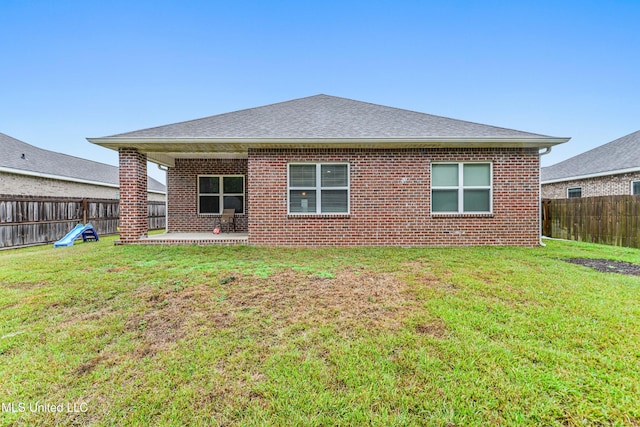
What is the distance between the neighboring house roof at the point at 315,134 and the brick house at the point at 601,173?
792cm

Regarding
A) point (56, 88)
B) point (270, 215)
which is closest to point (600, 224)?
point (270, 215)

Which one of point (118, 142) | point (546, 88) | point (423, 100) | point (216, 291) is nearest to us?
point (216, 291)

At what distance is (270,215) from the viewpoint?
8375 millimetres

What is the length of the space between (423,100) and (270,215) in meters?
19.8

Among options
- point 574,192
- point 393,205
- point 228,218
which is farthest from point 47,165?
point 574,192

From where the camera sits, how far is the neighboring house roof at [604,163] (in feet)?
40.9

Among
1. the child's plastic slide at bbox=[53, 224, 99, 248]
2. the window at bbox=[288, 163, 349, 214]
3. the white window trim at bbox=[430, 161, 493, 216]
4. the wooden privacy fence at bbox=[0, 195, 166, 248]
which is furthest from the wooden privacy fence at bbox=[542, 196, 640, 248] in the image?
the wooden privacy fence at bbox=[0, 195, 166, 248]

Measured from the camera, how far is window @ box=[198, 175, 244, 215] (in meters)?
11.3

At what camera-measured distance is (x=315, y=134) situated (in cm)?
797

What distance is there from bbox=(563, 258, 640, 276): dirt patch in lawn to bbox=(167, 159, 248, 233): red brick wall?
10.0 metres

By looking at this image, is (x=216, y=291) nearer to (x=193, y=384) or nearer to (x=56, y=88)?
(x=193, y=384)

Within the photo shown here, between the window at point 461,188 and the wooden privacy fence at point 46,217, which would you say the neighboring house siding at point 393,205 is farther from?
the wooden privacy fence at point 46,217

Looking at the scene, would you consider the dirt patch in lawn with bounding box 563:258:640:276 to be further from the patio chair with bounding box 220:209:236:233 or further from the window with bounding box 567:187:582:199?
the window with bounding box 567:187:582:199

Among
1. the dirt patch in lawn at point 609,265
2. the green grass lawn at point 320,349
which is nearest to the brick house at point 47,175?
the green grass lawn at point 320,349
